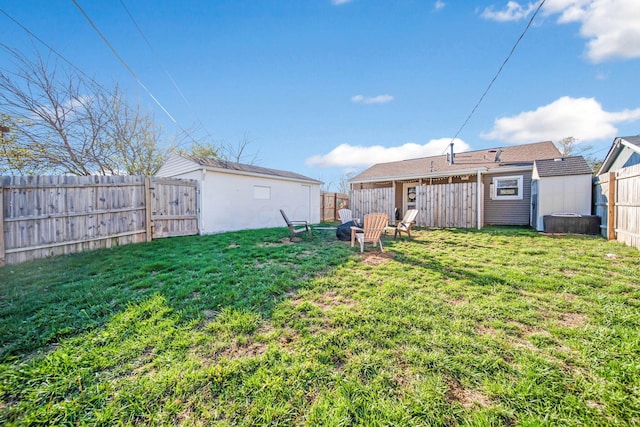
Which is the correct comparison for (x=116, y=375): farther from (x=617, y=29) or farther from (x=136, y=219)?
(x=617, y=29)

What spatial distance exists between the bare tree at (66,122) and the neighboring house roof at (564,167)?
16.8m

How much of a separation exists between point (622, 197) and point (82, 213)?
13.5 metres

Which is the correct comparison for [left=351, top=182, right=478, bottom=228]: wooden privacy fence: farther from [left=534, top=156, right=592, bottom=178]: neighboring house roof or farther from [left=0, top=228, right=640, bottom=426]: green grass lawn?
[left=0, top=228, right=640, bottom=426]: green grass lawn

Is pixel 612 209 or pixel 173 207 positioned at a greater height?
pixel 173 207

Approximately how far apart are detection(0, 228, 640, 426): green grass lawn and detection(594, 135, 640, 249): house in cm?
202

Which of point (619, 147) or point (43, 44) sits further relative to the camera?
point (619, 147)

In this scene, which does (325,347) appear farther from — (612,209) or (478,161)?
(478,161)

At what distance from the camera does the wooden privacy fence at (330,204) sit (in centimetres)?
1568

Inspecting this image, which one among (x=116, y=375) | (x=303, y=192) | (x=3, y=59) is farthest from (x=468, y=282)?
(x=3, y=59)

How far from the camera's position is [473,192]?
31.8 feet

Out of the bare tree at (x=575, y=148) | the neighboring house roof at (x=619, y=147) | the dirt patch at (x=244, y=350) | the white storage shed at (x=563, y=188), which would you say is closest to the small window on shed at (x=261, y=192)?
the dirt patch at (x=244, y=350)

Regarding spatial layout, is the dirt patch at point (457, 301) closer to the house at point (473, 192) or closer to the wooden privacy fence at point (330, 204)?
the house at point (473, 192)

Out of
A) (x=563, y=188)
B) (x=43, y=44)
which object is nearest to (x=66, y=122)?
(x=43, y=44)

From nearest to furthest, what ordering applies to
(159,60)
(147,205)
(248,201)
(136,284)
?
1. (136,284)
2. (147,205)
3. (159,60)
4. (248,201)
